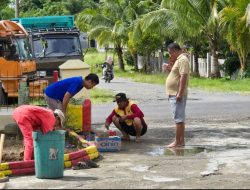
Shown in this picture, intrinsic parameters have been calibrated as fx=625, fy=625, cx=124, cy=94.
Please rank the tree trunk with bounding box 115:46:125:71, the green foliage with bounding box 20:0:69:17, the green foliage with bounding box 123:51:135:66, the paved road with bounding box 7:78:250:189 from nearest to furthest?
the paved road with bounding box 7:78:250:189
the tree trunk with bounding box 115:46:125:71
the green foliage with bounding box 123:51:135:66
the green foliage with bounding box 20:0:69:17

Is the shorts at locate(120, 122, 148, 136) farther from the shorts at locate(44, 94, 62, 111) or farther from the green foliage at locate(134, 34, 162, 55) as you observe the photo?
the green foliage at locate(134, 34, 162, 55)

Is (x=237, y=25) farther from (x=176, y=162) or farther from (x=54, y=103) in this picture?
(x=176, y=162)

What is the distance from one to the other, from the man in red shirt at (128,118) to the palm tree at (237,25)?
61.0 ft

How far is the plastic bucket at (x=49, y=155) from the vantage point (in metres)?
8.64

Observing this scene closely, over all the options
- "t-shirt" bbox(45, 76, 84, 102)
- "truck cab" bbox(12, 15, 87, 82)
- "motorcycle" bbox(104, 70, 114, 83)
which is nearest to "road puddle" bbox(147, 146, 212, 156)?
"t-shirt" bbox(45, 76, 84, 102)

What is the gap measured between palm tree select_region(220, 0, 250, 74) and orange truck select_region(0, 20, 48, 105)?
1366 cm

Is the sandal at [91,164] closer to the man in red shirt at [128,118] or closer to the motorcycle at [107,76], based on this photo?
the man in red shirt at [128,118]

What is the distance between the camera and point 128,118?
A: 12.4 meters

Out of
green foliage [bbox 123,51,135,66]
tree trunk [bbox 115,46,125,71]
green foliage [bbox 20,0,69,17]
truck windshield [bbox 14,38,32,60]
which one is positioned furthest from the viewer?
green foliage [bbox 20,0,69,17]

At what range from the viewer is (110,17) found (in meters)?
48.7

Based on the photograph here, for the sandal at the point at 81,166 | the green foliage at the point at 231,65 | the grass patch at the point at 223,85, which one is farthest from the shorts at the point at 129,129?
the green foliage at the point at 231,65

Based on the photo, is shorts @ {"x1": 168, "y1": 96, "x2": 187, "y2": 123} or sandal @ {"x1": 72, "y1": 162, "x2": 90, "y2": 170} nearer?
sandal @ {"x1": 72, "y1": 162, "x2": 90, "y2": 170}

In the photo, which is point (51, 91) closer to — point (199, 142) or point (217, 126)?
point (199, 142)

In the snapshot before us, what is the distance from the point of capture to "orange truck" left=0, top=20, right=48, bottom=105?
1650 centimetres
